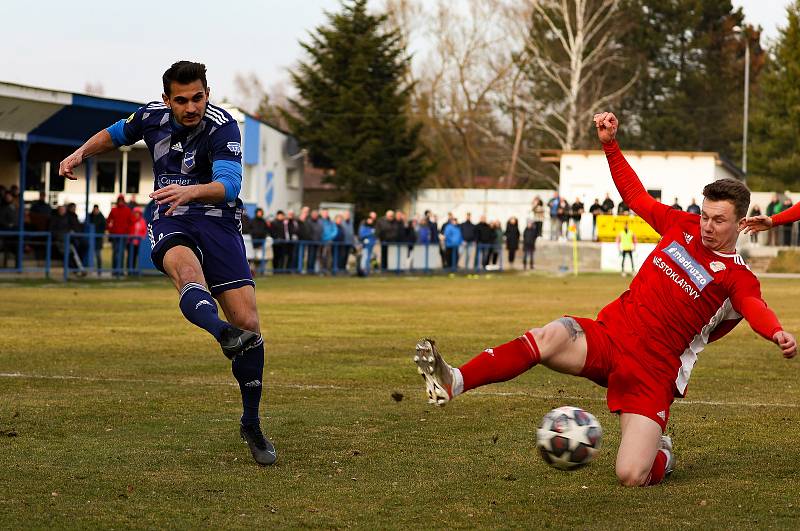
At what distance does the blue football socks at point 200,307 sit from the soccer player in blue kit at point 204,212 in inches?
3.2

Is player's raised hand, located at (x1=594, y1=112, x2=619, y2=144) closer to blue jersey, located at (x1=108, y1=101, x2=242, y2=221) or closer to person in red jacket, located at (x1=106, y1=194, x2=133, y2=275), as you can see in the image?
blue jersey, located at (x1=108, y1=101, x2=242, y2=221)

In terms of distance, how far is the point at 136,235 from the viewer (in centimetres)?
3119

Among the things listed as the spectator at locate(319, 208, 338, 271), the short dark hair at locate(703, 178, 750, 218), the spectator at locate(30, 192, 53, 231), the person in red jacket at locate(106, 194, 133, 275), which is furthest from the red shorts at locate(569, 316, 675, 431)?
the spectator at locate(319, 208, 338, 271)

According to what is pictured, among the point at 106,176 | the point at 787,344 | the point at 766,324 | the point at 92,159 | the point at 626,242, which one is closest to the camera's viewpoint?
the point at 787,344

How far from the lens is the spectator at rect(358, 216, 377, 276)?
124 feet

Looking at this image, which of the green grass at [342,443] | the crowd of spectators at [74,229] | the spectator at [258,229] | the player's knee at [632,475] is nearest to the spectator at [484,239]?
the spectator at [258,229]

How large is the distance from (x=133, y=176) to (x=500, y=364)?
37.4 m

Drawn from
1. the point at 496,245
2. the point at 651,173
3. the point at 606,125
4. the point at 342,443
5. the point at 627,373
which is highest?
the point at 651,173

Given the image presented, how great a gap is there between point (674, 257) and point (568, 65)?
65092 millimetres

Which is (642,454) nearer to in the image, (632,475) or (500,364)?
(632,475)

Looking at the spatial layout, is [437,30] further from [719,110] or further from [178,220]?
[178,220]

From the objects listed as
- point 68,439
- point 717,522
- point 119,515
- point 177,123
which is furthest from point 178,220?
point 717,522

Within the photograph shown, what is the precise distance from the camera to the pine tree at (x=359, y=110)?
59594 millimetres

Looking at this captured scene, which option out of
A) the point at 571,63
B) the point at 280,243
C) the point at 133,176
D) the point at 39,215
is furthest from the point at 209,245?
the point at 571,63
